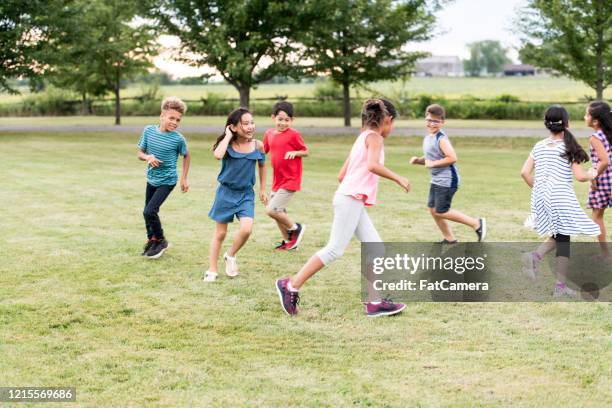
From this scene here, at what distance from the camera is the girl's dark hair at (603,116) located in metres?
8.11

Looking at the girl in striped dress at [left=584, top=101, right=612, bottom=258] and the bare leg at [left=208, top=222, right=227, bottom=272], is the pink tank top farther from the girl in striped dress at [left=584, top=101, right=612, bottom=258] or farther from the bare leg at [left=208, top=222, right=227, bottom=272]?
the girl in striped dress at [left=584, top=101, right=612, bottom=258]

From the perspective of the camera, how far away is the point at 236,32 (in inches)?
1243

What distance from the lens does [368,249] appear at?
22.6 feet

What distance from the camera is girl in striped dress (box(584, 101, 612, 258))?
26.0ft

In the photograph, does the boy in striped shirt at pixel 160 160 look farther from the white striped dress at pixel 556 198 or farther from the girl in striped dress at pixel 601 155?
the girl in striped dress at pixel 601 155

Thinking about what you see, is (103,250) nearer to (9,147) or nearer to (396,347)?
(396,347)

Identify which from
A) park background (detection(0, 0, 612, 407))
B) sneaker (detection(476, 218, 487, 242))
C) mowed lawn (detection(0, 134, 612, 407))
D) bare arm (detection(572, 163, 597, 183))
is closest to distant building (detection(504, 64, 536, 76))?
park background (detection(0, 0, 612, 407))

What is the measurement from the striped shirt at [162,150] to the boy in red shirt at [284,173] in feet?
3.74

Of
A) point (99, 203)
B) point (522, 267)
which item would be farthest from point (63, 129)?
point (522, 267)

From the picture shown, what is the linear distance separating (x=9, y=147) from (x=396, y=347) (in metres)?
24.8

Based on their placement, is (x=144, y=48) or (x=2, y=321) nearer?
(x=2, y=321)

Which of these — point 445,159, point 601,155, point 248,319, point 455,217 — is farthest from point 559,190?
point 248,319

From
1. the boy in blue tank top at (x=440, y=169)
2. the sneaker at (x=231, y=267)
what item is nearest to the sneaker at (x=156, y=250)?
the sneaker at (x=231, y=267)

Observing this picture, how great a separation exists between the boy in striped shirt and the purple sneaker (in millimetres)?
2985
